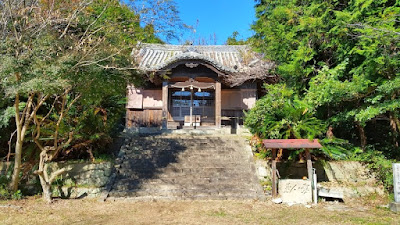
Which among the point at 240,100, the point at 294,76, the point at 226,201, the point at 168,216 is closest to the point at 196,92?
the point at 240,100

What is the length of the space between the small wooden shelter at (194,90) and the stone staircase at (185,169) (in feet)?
9.27

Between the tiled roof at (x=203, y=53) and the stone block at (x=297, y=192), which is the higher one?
the tiled roof at (x=203, y=53)

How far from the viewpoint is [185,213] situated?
6.62 metres

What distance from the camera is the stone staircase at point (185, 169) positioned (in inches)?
328

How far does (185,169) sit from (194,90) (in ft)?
23.5

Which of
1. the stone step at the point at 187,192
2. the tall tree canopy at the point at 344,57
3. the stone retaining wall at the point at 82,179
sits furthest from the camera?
the stone retaining wall at the point at 82,179

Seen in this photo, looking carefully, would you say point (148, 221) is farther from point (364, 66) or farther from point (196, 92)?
point (196, 92)

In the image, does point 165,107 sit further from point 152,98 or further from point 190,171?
point 190,171

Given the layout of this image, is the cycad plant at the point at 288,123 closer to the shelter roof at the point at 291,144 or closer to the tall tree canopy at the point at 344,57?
the tall tree canopy at the point at 344,57

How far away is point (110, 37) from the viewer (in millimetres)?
8141

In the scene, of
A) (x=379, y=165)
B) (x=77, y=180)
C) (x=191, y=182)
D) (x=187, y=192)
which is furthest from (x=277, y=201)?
(x=77, y=180)

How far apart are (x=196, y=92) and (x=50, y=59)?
10110 mm

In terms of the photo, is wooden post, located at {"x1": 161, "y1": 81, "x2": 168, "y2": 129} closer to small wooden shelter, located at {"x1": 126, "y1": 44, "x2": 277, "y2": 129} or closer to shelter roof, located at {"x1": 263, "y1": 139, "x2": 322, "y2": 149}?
small wooden shelter, located at {"x1": 126, "y1": 44, "x2": 277, "y2": 129}

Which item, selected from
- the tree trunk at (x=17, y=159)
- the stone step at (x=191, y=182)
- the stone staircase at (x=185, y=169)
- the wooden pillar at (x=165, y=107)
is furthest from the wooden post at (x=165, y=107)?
the tree trunk at (x=17, y=159)
